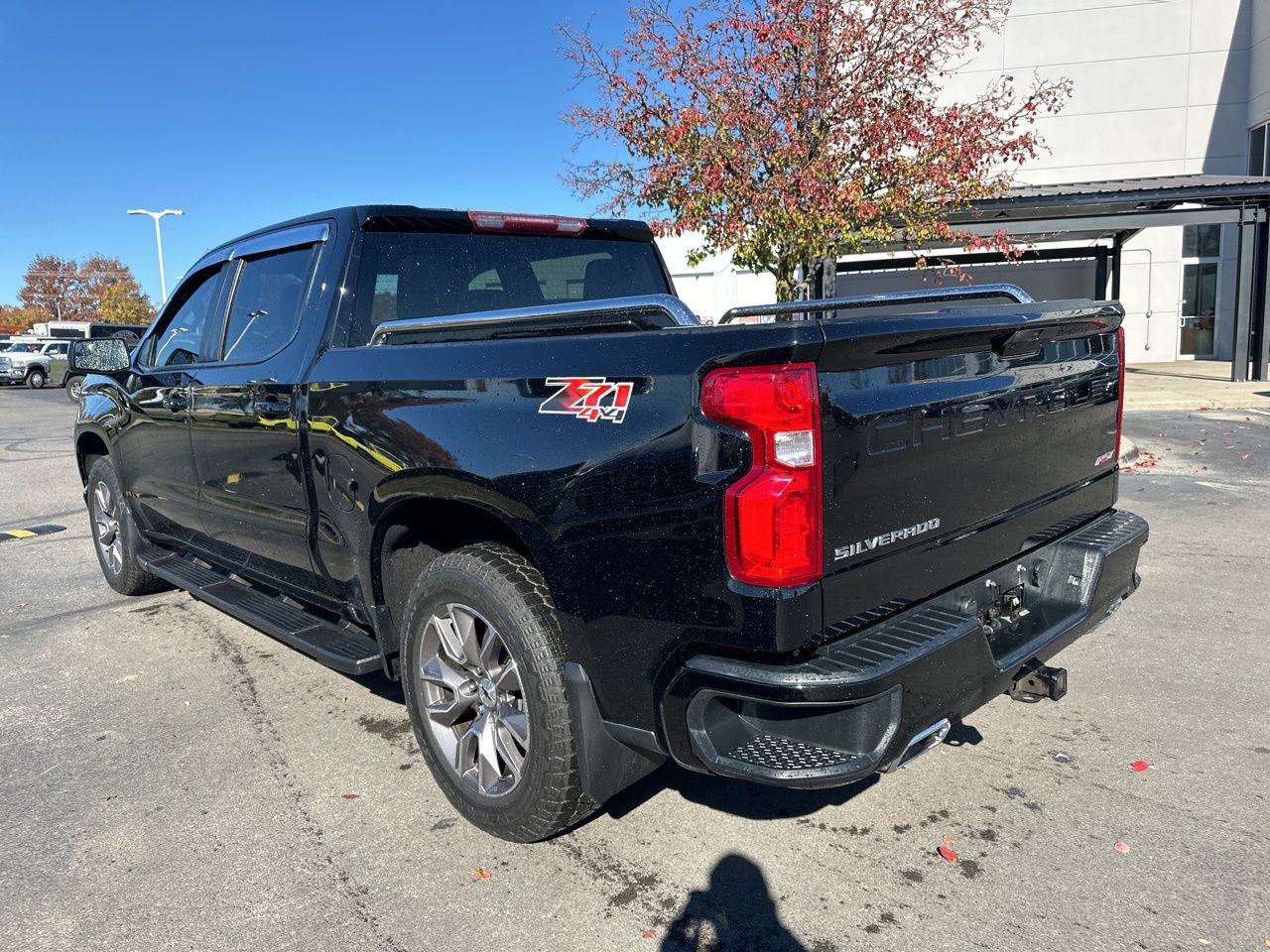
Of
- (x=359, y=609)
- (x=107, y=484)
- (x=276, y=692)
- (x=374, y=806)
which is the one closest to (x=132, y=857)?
(x=374, y=806)

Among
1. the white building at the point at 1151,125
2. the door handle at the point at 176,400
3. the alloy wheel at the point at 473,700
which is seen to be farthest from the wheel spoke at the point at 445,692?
the white building at the point at 1151,125

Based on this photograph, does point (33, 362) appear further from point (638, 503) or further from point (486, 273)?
point (638, 503)

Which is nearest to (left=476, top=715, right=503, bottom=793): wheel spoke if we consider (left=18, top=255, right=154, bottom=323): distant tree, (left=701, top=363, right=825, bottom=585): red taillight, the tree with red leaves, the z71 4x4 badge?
the z71 4x4 badge

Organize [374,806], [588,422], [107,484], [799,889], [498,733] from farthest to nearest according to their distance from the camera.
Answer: [107,484]
[374,806]
[498,733]
[799,889]
[588,422]

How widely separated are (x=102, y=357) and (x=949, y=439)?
475cm

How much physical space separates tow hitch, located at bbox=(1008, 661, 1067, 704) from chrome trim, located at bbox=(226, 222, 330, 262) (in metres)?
2.97

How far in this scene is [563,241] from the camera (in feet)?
13.9

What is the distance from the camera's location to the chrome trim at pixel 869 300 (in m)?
2.77

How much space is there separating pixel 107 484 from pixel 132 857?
11.1 ft

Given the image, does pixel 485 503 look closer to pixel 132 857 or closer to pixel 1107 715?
pixel 132 857

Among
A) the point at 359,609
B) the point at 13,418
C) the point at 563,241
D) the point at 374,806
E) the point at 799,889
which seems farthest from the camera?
the point at 13,418

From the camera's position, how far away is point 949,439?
2.54m

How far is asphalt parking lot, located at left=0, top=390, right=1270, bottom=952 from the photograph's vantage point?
2551 millimetres

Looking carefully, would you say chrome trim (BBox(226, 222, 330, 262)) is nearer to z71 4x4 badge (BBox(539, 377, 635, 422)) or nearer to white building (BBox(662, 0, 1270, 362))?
z71 4x4 badge (BBox(539, 377, 635, 422))
